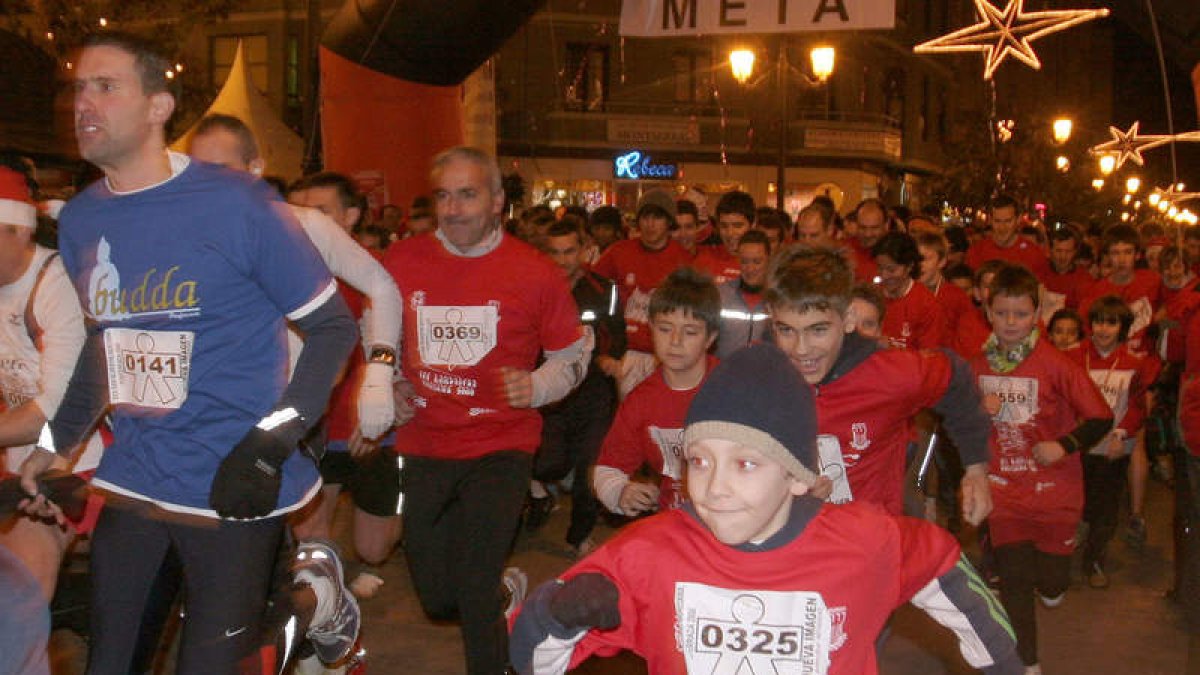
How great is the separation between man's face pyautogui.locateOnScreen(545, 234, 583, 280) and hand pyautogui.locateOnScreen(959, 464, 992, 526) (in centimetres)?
460

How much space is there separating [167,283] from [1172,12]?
15.0ft

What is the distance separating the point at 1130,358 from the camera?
8.51 m

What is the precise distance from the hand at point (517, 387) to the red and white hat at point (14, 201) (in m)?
1.78

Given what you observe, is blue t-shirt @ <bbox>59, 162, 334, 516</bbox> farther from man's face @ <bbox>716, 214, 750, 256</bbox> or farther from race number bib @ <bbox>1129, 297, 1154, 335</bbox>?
race number bib @ <bbox>1129, 297, 1154, 335</bbox>

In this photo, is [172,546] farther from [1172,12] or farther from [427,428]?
[1172,12]

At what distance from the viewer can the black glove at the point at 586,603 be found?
2879 millimetres

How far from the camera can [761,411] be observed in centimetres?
315

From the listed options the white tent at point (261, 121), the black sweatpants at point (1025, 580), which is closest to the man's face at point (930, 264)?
the black sweatpants at point (1025, 580)

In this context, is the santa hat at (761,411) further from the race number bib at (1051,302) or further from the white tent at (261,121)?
the white tent at (261,121)

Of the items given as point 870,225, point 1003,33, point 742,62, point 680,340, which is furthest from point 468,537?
point 742,62

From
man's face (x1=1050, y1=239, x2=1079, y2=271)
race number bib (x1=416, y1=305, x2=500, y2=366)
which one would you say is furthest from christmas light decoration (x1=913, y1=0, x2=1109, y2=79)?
race number bib (x1=416, y1=305, x2=500, y2=366)

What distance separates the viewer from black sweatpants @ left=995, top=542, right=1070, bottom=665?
571cm

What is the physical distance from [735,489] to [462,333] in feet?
8.09

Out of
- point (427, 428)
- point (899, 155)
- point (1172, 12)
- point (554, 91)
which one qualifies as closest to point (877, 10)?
point (1172, 12)
